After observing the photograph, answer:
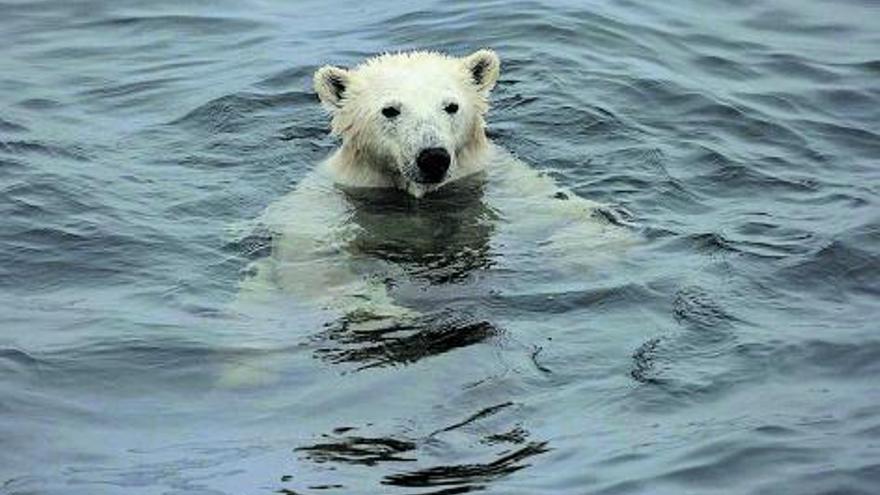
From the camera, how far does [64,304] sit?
385 inches

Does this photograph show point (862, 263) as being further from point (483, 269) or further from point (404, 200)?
point (404, 200)

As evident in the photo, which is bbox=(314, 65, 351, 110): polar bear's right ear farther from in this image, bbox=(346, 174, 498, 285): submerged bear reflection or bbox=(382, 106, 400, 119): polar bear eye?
bbox=(346, 174, 498, 285): submerged bear reflection

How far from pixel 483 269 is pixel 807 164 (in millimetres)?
3359

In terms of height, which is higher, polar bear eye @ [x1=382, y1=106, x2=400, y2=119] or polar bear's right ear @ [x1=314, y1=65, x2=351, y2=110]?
polar bear's right ear @ [x1=314, y1=65, x2=351, y2=110]

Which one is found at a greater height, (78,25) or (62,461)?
(78,25)

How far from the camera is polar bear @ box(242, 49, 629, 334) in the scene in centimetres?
1005

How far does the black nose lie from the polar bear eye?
507 mm

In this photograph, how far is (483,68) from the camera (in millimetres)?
11633

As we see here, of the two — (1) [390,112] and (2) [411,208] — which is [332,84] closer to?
(1) [390,112]

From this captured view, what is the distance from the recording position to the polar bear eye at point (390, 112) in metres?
11.1

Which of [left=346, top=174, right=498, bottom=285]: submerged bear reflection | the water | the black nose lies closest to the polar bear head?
the black nose

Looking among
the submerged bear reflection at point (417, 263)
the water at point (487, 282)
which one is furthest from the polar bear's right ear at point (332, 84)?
the water at point (487, 282)

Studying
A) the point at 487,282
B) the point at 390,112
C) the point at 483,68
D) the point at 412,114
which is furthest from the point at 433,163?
the point at 483,68

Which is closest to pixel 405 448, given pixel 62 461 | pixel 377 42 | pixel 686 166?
pixel 62 461
